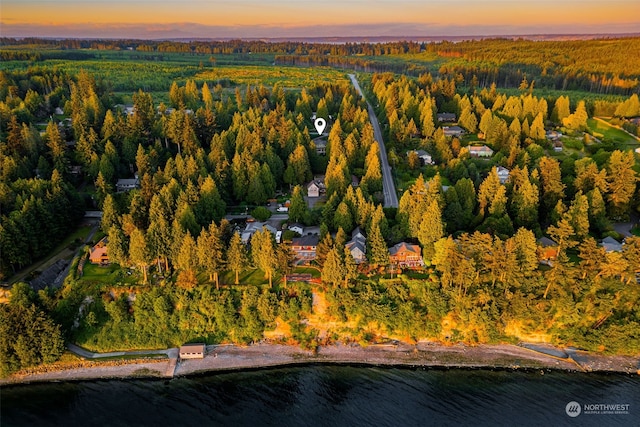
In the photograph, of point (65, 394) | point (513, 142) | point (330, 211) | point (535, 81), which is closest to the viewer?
point (65, 394)

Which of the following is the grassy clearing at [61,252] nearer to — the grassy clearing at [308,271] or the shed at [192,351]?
the shed at [192,351]

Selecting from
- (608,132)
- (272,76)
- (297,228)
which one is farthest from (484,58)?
(297,228)

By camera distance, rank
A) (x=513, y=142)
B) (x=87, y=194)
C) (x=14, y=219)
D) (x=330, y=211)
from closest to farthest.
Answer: (x=14, y=219)
(x=330, y=211)
(x=87, y=194)
(x=513, y=142)

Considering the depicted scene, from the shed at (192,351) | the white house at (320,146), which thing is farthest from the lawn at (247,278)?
the white house at (320,146)

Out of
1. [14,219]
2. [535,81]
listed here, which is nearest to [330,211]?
[14,219]

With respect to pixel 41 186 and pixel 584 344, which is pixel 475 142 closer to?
pixel 584 344
